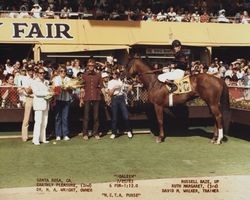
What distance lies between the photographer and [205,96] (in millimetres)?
12414

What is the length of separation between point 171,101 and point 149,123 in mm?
2079

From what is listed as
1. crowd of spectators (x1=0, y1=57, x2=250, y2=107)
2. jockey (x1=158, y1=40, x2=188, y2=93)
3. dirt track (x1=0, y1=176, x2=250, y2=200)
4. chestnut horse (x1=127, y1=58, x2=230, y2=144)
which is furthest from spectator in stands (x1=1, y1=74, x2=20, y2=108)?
dirt track (x1=0, y1=176, x2=250, y2=200)

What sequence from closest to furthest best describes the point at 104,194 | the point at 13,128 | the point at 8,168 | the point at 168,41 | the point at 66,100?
the point at 104,194
the point at 8,168
the point at 66,100
the point at 13,128
the point at 168,41

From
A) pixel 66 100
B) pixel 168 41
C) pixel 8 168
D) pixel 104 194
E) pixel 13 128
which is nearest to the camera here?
pixel 104 194

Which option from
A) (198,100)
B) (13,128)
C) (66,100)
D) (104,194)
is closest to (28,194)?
(104,194)

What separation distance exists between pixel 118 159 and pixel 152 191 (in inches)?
109

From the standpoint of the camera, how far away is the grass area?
9242 millimetres

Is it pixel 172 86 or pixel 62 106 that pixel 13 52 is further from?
pixel 172 86

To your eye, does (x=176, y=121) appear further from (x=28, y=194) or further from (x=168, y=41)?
(x=168, y=41)

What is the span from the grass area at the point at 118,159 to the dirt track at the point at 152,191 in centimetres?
67

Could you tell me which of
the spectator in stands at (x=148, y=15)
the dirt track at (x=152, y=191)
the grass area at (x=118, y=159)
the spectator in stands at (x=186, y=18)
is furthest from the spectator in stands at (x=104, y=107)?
the spectator in stands at (x=186, y=18)

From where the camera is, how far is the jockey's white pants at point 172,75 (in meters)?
12.4

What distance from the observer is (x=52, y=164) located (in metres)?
10.1

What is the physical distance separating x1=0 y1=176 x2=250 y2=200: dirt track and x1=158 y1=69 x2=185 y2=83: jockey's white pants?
4269 millimetres
